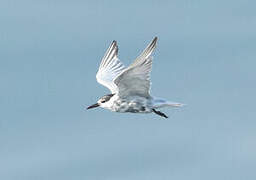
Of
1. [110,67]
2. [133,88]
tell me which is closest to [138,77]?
[133,88]

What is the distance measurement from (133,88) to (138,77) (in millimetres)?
1693

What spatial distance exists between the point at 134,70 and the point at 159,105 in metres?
3.78

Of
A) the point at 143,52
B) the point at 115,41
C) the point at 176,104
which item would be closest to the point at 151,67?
the point at 143,52

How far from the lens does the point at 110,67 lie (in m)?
51.3

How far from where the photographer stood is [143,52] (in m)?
41.1

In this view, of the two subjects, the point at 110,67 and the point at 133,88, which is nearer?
the point at 133,88

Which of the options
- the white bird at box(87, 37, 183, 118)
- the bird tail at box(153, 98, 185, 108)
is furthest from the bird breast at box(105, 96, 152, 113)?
the bird tail at box(153, 98, 185, 108)

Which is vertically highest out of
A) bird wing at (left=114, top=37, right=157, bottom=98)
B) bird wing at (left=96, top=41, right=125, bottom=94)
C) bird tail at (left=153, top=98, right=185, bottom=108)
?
bird wing at (left=96, top=41, right=125, bottom=94)

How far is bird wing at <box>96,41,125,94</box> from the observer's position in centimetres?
5081

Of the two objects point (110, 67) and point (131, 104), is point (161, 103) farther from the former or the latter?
point (110, 67)

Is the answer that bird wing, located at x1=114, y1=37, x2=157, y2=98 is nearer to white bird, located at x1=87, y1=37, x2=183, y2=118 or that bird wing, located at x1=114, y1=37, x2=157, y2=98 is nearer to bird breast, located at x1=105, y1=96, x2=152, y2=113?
white bird, located at x1=87, y1=37, x2=183, y2=118

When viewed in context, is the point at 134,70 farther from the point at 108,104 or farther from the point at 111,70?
the point at 111,70

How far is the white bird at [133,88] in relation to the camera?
4181cm

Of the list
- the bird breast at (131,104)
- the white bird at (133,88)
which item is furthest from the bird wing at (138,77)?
the bird breast at (131,104)
